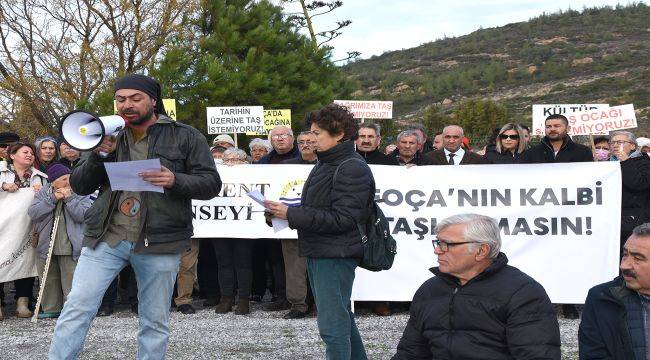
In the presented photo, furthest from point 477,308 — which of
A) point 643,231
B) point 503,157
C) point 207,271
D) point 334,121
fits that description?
point 207,271

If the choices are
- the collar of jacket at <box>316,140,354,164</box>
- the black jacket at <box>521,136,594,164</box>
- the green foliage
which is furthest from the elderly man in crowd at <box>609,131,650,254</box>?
the green foliage

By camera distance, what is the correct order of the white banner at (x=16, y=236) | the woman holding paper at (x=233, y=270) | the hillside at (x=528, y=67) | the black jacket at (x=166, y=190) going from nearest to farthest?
1. the black jacket at (x=166, y=190)
2. the white banner at (x=16, y=236)
3. the woman holding paper at (x=233, y=270)
4. the hillside at (x=528, y=67)

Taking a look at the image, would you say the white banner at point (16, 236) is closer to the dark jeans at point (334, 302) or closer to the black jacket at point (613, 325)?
the dark jeans at point (334, 302)

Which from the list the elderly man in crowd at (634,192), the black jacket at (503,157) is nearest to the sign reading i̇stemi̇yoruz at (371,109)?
the black jacket at (503,157)

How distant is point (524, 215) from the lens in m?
8.01

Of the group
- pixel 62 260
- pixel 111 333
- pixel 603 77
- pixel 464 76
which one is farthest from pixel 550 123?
pixel 464 76

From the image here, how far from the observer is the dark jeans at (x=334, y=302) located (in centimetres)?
493

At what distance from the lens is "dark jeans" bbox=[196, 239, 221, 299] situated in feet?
30.1

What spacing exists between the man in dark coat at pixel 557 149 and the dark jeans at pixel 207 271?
11.3ft

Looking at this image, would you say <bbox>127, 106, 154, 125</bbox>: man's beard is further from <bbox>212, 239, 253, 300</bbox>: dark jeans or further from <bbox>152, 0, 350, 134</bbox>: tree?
<bbox>152, 0, 350, 134</bbox>: tree

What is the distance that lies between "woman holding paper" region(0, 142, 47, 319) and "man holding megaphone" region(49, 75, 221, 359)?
4.08 metres

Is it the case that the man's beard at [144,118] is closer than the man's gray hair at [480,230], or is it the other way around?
the man's gray hair at [480,230]

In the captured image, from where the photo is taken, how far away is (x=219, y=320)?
8.19 m

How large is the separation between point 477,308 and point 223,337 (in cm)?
398
